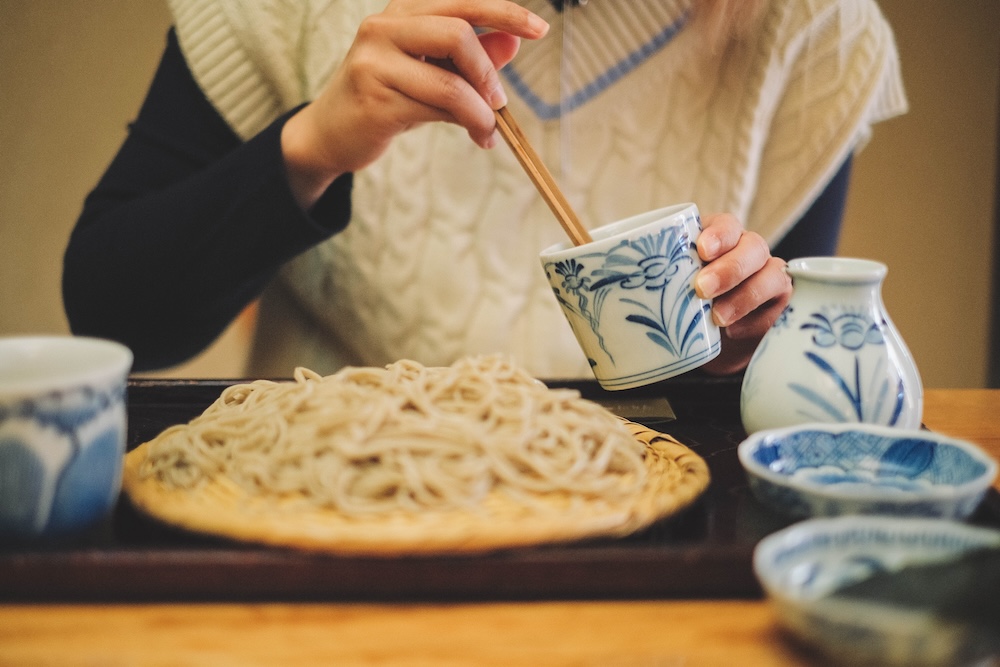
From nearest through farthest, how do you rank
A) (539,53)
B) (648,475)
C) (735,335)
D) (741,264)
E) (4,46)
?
(648,475) → (741,264) → (735,335) → (539,53) → (4,46)

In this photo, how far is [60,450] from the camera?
1.74 ft

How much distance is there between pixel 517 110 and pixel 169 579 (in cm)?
95

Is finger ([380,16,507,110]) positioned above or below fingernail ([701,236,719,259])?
above

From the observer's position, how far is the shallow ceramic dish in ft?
1.28

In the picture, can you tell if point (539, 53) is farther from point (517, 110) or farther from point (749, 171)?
point (749, 171)

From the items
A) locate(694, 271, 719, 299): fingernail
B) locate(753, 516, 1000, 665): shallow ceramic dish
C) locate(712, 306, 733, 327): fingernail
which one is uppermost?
locate(694, 271, 719, 299): fingernail

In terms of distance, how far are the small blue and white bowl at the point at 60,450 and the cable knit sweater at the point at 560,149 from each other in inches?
30.5

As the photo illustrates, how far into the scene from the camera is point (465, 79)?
87 centimetres

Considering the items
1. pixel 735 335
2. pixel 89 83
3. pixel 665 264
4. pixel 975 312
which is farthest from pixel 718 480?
pixel 89 83

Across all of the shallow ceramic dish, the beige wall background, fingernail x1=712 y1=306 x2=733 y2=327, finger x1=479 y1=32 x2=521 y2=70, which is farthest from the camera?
the beige wall background

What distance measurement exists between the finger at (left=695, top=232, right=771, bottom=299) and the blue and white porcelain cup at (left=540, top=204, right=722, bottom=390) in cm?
1

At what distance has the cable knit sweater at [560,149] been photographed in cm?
126

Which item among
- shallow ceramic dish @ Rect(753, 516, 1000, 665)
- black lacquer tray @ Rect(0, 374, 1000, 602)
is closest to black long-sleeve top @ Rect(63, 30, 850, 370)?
black lacquer tray @ Rect(0, 374, 1000, 602)

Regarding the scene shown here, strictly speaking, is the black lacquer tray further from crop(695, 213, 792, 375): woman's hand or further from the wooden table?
crop(695, 213, 792, 375): woman's hand
